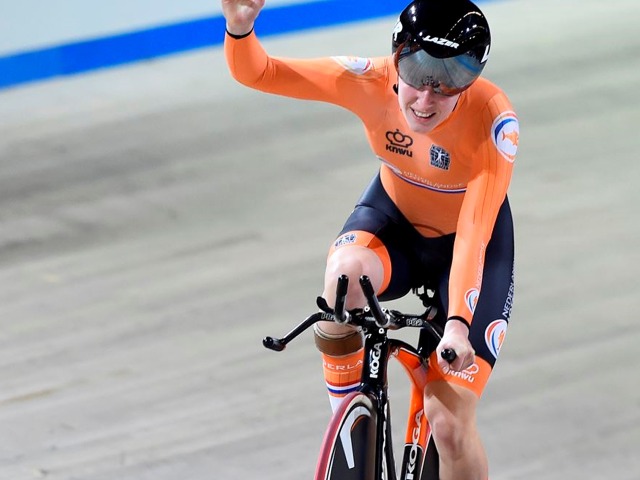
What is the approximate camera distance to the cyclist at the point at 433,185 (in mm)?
3125

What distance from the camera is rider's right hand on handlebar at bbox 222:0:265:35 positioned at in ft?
10.6

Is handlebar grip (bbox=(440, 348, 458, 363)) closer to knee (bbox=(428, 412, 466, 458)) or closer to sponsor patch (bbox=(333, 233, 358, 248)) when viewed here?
knee (bbox=(428, 412, 466, 458))

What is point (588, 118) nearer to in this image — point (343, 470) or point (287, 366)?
point (287, 366)

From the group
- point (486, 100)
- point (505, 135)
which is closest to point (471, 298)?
point (505, 135)

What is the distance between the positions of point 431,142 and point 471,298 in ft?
1.61

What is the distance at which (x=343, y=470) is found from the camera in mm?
3215

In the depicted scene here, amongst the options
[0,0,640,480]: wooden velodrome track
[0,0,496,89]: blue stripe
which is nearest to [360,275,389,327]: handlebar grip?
[0,0,640,480]: wooden velodrome track

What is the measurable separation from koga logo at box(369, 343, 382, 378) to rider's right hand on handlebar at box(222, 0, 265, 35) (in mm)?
896

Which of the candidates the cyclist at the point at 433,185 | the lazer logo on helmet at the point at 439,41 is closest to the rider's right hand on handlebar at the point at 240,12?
the cyclist at the point at 433,185

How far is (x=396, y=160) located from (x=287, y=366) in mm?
1776

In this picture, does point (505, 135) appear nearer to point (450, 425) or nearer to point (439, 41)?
point (439, 41)

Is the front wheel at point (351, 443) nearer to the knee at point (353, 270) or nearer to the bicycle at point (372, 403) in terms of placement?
the bicycle at point (372, 403)

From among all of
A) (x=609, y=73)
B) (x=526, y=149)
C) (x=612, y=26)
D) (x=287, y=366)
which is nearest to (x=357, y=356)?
(x=287, y=366)

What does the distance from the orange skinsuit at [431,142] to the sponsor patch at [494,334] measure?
0.22m
